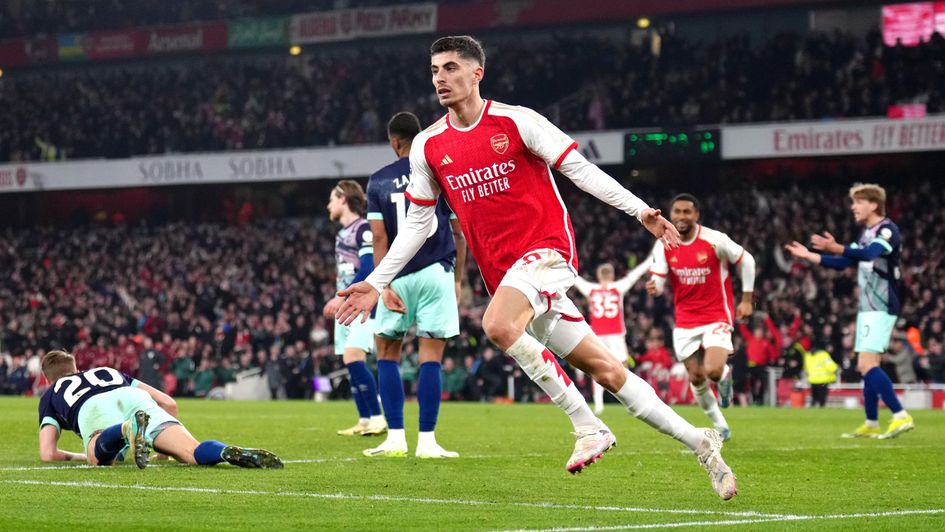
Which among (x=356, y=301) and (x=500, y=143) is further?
(x=500, y=143)

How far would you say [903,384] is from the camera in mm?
24172

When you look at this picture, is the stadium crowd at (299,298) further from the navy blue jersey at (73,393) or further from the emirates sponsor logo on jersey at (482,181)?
the emirates sponsor logo on jersey at (482,181)

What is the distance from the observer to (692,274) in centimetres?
1229

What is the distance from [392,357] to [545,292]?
12.1 ft

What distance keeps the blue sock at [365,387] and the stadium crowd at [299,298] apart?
45.5 ft

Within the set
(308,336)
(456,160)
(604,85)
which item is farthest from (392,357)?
(604,85)

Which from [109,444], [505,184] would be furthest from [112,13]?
[505,184]

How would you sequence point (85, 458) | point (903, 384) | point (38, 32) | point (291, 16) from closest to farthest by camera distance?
point (85, 458) → point (903, 384) → point (291, 16) → point (38, 32)

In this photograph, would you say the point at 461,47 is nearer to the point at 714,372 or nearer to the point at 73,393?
the point at 73,393

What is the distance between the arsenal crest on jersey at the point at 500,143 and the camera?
6836mm

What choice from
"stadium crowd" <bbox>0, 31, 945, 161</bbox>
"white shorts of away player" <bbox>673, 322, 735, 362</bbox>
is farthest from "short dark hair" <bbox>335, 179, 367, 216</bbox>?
"stadium crowd" <bbox>0, 31, 945, 161</bbox>

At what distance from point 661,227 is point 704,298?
6.29m

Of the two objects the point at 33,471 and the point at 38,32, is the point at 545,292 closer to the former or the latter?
the point at 33,471

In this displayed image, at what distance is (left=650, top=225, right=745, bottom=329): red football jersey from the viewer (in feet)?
40.0
